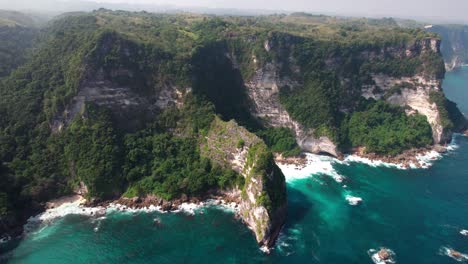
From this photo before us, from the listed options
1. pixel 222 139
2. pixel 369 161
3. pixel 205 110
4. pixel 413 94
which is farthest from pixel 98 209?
pixel 413 94

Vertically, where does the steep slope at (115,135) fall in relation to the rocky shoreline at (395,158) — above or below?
above

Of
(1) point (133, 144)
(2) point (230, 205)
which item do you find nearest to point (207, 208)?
(2) point (230, 205)

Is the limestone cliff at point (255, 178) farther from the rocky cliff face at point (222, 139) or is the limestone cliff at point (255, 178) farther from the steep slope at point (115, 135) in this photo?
the steep slope at point (115, 135)

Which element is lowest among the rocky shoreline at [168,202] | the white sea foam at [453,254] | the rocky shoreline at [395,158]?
the white sea foam at [453,254]

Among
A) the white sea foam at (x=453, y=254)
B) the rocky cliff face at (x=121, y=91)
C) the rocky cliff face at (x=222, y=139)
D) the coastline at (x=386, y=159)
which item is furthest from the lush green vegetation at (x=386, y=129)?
the rocky cliff face at (x=121, y=91)

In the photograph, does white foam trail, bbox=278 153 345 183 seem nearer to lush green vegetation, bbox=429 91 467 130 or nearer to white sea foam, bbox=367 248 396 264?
white sea foam, bbox=367 248 396 264

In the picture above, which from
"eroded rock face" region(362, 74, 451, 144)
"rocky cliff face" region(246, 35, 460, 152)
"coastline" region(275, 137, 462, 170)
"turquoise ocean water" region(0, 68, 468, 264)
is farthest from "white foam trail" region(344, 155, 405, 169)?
"eroded rock face" region(362, 74, 451, 144)
